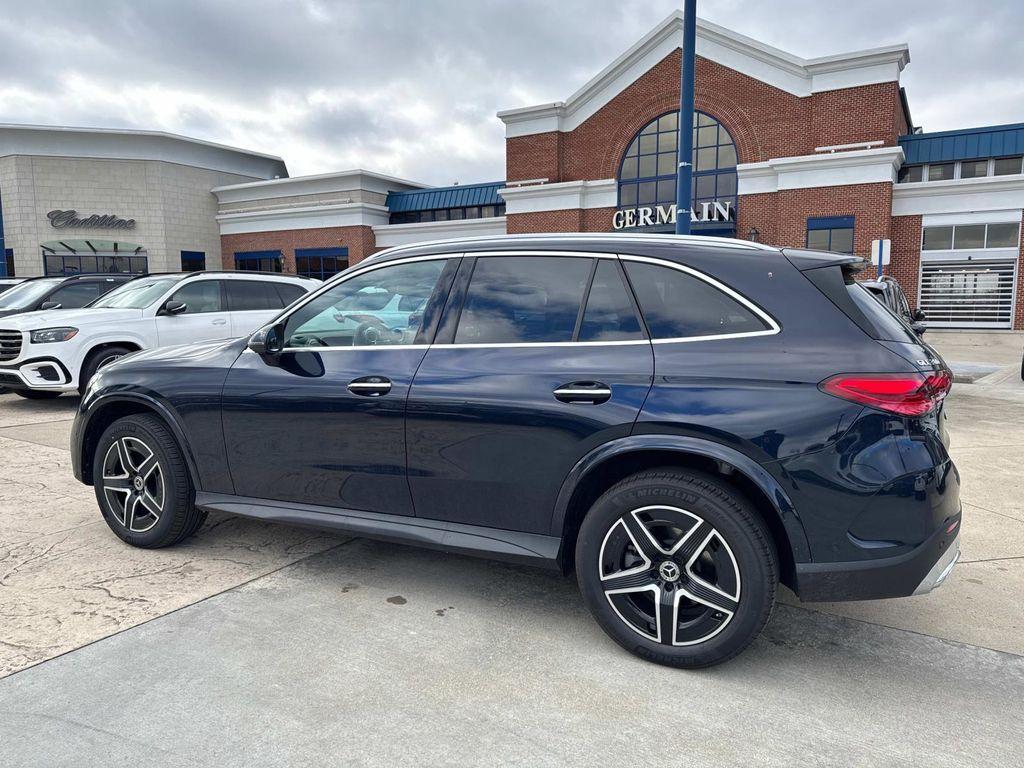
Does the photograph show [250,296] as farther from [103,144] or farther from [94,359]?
[103,144]

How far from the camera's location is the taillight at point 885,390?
271 centimetres

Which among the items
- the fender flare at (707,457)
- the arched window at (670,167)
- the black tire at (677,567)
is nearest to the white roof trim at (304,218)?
the arched window at (670,167)

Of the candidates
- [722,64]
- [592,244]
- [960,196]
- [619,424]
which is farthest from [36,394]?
[960,196]

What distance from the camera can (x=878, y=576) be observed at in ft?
9.00

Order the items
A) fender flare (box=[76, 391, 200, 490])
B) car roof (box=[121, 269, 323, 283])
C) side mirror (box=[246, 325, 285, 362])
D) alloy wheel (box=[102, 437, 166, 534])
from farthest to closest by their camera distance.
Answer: car roof (box=[121, 269, 323, 283]), alloy wheel (box=[102, 437, 166, 534]), fender flare (box=[76, 391, 200, 490]), side mirror (box=[246, 325, 285, 362])

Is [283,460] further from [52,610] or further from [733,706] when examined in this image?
[733,706]

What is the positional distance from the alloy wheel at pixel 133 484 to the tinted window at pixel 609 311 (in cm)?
266

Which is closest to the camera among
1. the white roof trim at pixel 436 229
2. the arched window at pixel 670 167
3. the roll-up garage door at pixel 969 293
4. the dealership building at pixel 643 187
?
the dealership building at pixel 643 187

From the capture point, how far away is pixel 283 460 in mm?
3809

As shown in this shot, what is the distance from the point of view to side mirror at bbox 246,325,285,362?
3856 mm

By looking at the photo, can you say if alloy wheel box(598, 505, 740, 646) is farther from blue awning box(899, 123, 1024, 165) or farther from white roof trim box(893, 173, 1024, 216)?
blue awning box(899, 123, 1024, 165)

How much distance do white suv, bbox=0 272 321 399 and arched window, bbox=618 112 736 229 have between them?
21.8 m

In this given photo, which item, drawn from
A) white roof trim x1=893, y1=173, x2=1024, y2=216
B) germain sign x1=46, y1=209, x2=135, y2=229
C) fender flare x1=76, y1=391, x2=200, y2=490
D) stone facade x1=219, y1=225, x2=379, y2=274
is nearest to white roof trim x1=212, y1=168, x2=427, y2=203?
Answer: stone facade x1=219, y1=225, x2=379, y2=274

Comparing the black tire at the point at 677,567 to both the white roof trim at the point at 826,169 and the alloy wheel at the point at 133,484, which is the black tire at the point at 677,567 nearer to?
the alloy wheel at the point at 133,484
